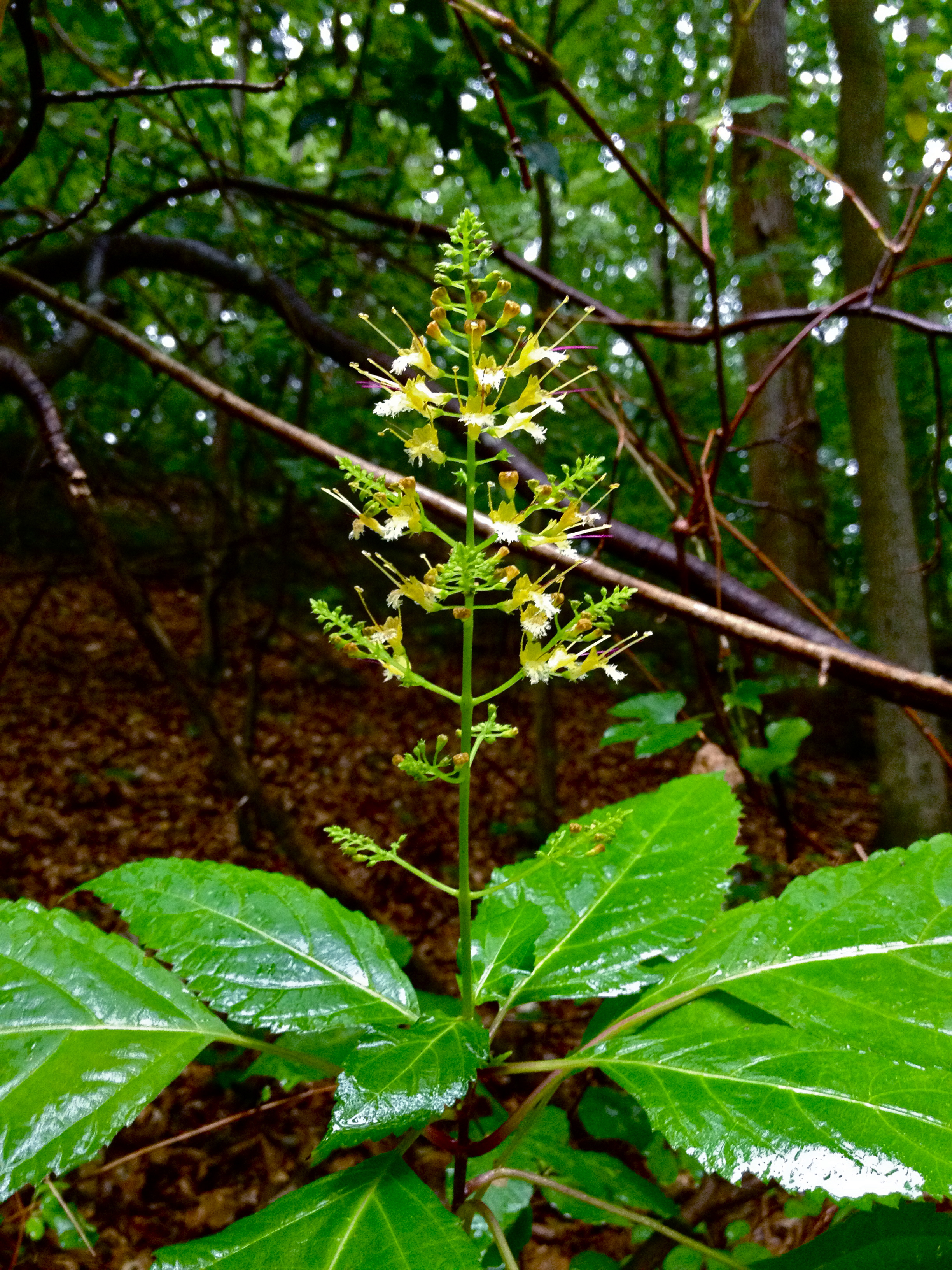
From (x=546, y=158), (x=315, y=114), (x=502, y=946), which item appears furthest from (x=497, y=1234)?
(x=315, y=114)

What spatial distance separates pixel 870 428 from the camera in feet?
10.4

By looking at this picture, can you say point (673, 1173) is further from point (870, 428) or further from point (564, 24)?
point (564, 24)

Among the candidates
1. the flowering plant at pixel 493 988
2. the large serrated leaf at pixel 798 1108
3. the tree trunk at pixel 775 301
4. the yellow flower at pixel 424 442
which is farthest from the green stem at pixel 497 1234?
the tree trunk at pixel 775 301

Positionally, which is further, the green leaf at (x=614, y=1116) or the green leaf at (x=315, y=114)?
the green leaf at (x=315, y=114)

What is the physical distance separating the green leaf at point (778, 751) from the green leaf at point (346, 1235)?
1.20 m

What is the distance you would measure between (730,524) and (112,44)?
3.45 m

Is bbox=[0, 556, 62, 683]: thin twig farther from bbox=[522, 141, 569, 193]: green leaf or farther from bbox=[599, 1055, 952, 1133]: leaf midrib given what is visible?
bbox=[522, 141, 569, 193]: green leaf

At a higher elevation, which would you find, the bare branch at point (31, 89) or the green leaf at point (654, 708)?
the bare branch at point (31, 89)

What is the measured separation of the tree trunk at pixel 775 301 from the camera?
13.5 ft

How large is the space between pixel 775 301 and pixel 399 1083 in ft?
16.2

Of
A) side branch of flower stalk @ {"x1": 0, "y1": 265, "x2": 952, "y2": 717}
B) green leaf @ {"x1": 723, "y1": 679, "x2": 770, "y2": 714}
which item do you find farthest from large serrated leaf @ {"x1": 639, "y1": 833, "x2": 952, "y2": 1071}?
green leaf @ {"x1": 723, "y1": 679, "x2": 770, "y2": 714}

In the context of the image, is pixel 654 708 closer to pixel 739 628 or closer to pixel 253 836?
pixel 739 628

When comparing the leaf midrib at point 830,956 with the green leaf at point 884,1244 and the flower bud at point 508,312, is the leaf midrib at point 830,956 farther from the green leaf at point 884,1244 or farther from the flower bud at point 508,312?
the flower bud at point 508,312

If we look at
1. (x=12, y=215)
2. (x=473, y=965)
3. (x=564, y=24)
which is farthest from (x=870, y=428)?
(x=12, y=215)
